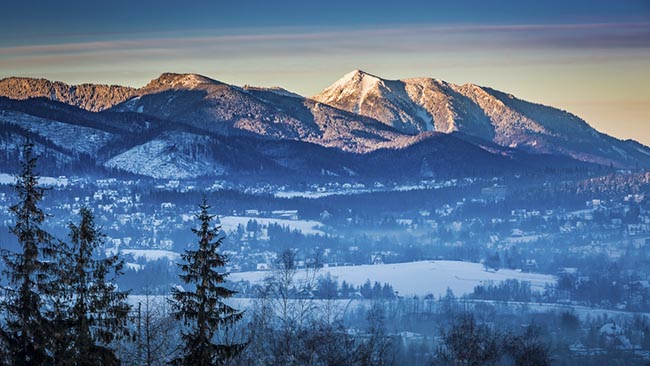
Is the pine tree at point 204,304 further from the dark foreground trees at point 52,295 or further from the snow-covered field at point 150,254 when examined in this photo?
the snow-covered field at point 150,254

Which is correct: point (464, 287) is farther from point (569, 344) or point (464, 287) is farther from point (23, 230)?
point (23, 230)

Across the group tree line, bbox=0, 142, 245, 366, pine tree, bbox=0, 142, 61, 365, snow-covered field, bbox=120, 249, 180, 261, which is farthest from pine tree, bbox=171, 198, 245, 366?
snow-covered field, bbox=120, 249, 180, 261

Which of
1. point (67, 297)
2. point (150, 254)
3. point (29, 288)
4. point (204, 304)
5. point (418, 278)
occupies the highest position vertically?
point (150, 254)

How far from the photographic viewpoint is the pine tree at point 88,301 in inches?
1318

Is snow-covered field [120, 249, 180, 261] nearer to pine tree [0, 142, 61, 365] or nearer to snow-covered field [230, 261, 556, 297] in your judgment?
snow-covered field [230, 261, 556, 297]

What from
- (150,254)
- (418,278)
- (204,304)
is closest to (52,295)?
(204,304)

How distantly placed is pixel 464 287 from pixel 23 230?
15044 centimetres

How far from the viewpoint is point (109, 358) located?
34.0 meters

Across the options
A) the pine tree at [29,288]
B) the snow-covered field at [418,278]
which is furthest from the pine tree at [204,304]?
the snow-covered field at [418,278]

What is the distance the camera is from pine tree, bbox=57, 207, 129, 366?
33469 millimetres

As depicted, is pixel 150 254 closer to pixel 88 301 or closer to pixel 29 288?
pixel 88 301

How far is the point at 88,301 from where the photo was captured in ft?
111

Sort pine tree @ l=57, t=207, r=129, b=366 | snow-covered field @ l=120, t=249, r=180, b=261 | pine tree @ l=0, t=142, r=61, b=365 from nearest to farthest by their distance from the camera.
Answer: pine tree @ l=0, t=142, r=61, b=365 → pine tree @ l=57, t=207, r=129, b=366 → snow-covered field @ l=120, t=249, r=180, b=261

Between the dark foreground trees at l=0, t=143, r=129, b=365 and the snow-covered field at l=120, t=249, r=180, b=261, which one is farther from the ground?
the snow-covered field at l=120, t=249, r=180, b=261
